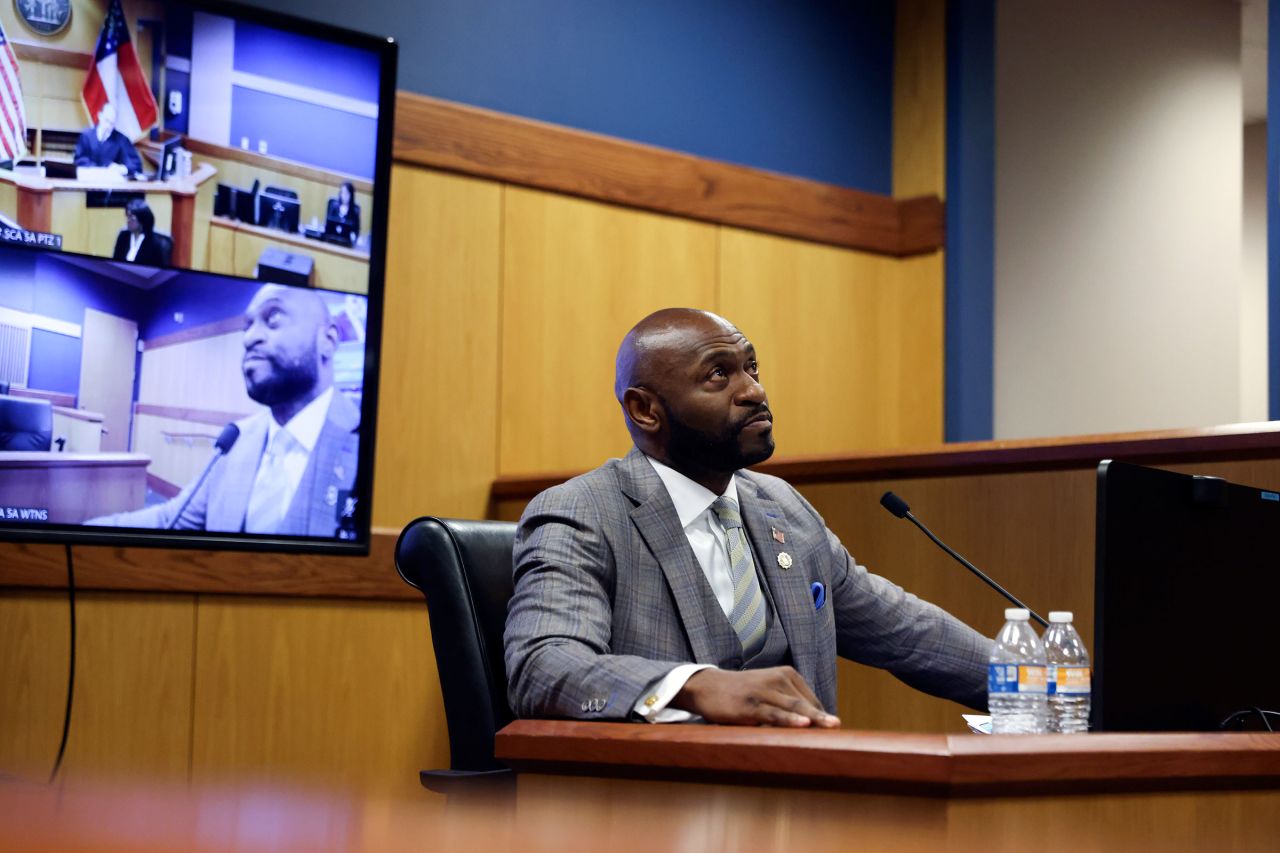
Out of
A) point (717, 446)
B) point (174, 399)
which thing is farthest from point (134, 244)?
point (717, 446)

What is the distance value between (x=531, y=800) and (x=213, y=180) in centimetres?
168

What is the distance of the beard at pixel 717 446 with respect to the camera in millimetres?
2111

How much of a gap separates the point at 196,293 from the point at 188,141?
283mm

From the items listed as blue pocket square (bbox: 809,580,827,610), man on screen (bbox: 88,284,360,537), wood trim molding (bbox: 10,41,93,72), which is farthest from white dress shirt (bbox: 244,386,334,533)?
blue pocket square (bbox: 809,580,827,610)

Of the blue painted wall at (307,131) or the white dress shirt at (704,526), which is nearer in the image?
the white dress shirt at (704,526)

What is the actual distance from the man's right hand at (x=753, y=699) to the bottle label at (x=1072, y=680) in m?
0.30

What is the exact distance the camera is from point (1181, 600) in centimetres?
163

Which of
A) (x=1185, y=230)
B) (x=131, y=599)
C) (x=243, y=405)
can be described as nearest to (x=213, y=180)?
(x=243, y=405)

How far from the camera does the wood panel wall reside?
3.33 metres

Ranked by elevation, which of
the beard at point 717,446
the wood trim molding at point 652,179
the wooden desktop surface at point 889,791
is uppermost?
the wood trim molding at point 652,179

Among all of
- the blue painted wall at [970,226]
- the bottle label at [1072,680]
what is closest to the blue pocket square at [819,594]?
the bottle label at [1072,680]

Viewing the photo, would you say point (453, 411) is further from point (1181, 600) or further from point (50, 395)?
point (1181, 600)

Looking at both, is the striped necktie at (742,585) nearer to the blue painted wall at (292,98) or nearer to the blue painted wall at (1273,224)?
the blue painted wall at (292,98)

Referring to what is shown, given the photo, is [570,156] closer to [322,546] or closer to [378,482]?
[378,482]
